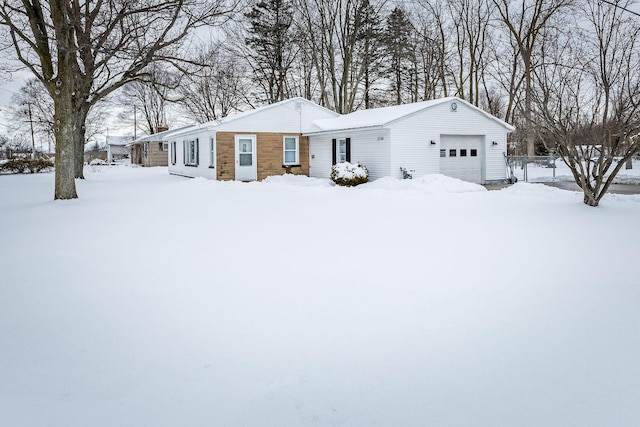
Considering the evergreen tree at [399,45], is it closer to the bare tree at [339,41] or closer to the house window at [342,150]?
the bare tree at [339,41]

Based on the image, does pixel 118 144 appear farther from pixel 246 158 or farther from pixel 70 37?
pixel 70 37

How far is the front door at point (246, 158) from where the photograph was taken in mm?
20734

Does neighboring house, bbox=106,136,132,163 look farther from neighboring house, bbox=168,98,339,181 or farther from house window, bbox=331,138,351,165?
house window, bbox=331,138,351,165

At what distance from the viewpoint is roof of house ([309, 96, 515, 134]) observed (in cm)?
1747

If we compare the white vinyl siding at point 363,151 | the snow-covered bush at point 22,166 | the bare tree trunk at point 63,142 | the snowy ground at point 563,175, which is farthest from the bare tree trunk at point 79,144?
the snowy ground at point 563,175

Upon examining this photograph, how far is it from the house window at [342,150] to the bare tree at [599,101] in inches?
380

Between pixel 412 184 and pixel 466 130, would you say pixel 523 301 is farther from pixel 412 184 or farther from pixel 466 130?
pixel 466 130

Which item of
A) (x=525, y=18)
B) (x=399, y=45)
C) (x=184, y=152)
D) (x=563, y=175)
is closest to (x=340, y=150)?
(x=184, y=152)

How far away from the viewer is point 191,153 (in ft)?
81.5

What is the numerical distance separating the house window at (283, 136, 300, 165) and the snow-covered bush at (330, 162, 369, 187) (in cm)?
451

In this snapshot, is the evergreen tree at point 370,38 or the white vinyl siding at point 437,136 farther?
the evergreen tree at point 370,38

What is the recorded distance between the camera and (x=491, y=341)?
11.2 feet

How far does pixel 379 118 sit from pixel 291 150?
5177mm

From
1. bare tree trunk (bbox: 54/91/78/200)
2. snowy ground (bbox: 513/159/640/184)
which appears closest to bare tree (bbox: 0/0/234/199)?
bare tree trunk (bbox: 54/91/78/200)
